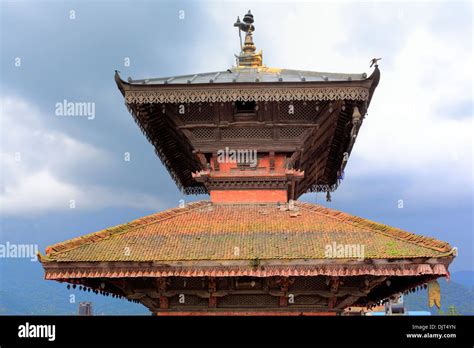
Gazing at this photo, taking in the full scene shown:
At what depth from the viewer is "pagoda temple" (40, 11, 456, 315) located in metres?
10.2

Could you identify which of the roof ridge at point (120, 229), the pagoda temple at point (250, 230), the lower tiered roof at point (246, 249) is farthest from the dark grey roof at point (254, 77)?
the lower tiered roof at point (246, 249)

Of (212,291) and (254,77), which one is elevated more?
(254,77)

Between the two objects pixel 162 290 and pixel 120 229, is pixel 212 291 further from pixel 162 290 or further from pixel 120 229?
pixel 120 229

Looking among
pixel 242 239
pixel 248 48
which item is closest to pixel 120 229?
pixel 242 239

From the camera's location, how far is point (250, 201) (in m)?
13.2

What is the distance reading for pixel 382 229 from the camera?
11242 mm

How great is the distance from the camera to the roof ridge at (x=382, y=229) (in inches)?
408

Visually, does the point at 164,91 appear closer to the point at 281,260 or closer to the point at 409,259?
the point at 281,260

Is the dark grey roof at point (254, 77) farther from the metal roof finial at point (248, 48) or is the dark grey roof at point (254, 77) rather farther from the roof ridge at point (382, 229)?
the roof ridge at point (382, 229)

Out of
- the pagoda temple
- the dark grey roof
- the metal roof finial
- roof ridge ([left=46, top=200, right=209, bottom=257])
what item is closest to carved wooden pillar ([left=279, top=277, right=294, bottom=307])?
the pagoda temple

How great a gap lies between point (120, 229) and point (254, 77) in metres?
5.29

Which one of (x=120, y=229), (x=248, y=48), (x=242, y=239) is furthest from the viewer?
(x=248, y=48)
